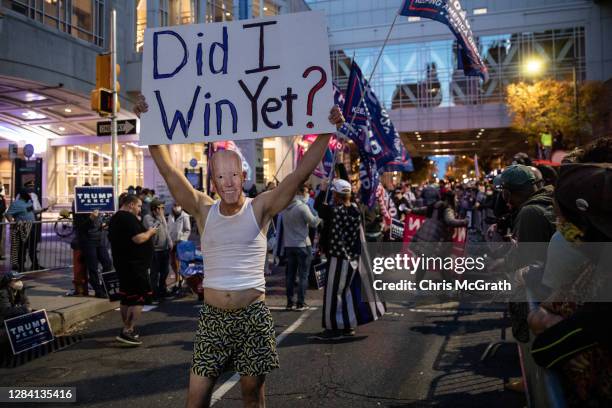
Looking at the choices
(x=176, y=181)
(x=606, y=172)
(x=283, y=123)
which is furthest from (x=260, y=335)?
(x=606, y=172)

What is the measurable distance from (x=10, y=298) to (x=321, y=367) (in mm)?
3798

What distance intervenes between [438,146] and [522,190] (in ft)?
155

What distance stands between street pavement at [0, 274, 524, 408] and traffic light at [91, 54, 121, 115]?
4030 millimetres

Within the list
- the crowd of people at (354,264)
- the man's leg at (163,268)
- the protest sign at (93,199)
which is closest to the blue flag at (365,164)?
the crowd of people at (354,264)

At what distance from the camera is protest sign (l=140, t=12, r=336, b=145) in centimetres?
315

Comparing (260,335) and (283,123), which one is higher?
(283,123)

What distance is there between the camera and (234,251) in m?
2.79

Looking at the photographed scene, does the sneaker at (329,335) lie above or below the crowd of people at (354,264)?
below

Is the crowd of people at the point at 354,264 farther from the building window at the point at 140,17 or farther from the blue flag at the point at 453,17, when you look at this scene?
the building window at the point at 140,17

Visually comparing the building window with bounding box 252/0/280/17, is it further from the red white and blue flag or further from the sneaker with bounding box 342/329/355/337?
the sneaker with bounding box 342/329/355/337

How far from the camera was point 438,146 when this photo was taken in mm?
49688

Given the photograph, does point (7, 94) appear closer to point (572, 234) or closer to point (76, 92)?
point (76, 92)

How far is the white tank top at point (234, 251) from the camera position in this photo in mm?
2773

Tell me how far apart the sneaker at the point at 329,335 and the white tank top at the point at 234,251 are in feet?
10.9
